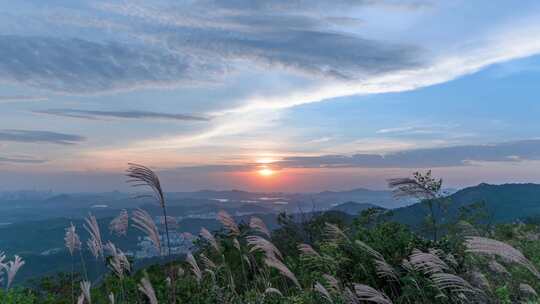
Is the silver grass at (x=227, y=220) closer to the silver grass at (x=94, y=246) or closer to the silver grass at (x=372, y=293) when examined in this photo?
the silver grass at (x=94, y=246)

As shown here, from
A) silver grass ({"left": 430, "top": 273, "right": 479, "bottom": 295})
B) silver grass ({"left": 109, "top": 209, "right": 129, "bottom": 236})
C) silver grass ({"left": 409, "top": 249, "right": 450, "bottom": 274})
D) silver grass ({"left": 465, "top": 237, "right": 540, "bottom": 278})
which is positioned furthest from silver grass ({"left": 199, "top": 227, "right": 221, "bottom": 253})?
silver grass ({"left": 465, "top": 237, "right": 540, "bottom": 278})

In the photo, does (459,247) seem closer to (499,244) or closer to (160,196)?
(499,244)

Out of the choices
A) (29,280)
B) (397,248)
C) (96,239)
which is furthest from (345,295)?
(29,280)

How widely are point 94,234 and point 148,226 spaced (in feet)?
9.37

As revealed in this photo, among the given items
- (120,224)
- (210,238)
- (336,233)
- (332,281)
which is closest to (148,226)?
(210,238)

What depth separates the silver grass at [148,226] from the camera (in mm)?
5765

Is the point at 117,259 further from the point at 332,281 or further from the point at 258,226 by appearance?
the point at 332,281

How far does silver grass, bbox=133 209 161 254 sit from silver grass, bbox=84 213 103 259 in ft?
6.63

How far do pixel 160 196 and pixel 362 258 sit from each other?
19.4ft

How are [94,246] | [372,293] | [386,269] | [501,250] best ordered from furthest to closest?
[94,246] → [386,269] → [372,293] → [501,250]

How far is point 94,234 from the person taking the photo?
8.12 m

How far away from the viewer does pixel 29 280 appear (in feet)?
54.5

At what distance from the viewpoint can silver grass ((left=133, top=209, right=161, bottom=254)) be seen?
227 inches

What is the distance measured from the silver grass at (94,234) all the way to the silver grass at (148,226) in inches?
79.5
